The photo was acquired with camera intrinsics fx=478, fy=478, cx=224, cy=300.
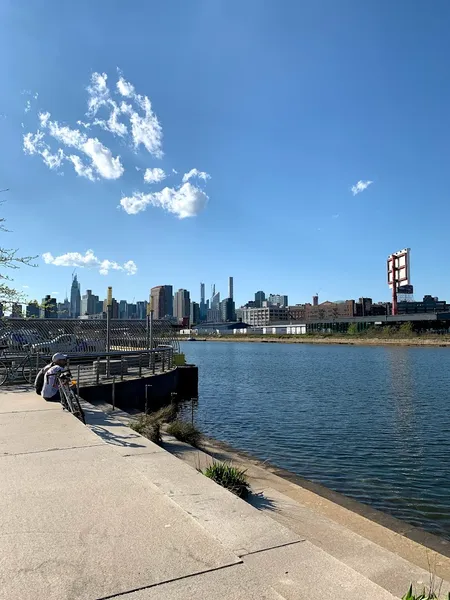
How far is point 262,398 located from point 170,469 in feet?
60.5

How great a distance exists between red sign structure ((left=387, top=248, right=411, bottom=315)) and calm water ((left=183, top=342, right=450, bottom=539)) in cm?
12943

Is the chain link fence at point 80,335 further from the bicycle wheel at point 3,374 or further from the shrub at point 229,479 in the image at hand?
the shrub at point 229,479

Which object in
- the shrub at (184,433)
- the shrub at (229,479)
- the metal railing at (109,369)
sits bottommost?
the shrub at (184,433)

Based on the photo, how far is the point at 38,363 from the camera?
18312 mm

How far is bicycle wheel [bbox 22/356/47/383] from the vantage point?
17.9 metres

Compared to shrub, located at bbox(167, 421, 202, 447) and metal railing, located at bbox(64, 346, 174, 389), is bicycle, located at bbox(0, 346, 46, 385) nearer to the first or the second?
metal railing, located at bbox(64, 346, 174, 389)

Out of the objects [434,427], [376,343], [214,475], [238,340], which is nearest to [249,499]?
[214,475]

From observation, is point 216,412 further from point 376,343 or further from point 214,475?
point 376,343

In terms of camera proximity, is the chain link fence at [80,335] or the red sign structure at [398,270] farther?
the red sign structure at [398,270]

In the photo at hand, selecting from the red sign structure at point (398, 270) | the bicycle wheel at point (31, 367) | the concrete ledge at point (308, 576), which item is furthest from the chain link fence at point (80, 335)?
the red sign structure at point (398, 270)

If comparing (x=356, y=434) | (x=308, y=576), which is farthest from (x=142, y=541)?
(x=356, y=434)

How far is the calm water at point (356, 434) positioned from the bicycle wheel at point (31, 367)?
6.64m

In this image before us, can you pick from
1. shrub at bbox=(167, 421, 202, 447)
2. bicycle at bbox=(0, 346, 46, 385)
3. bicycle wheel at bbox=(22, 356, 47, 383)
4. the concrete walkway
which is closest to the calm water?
shrub at bbox=(167, 421, 202, 447)

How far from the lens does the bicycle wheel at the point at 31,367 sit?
17886 mm
